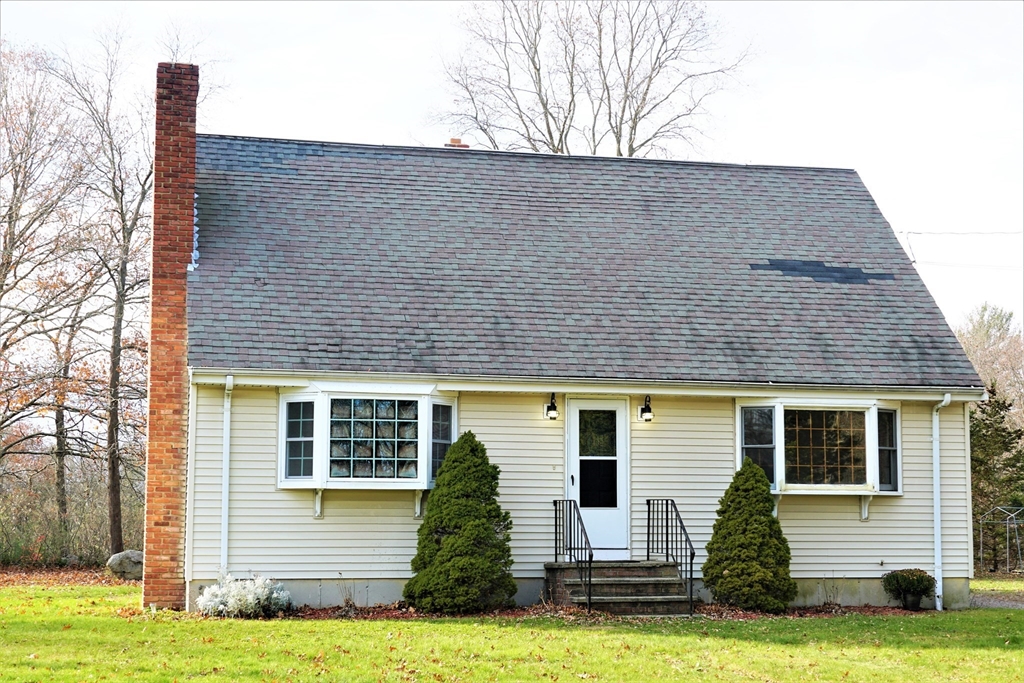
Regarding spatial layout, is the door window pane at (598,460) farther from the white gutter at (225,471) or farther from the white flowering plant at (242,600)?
the white gutter at (225,471)

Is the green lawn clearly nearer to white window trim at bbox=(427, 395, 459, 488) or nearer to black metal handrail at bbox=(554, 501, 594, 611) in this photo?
black metal handrail at bbox=(554, 501, 594, 611)

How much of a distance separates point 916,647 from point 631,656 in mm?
3176

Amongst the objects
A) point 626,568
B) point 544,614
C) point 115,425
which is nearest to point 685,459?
point 626,568

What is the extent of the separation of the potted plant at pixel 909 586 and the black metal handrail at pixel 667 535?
2674mm

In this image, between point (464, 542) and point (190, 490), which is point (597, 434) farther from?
point (190, 490)

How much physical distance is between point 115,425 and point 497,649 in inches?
577

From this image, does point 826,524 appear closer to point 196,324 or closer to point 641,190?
point 641,190

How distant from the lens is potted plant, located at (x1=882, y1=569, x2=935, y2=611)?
48.4 ft

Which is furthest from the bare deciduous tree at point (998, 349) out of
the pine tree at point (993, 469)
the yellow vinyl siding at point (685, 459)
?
the yellow vinyl siding at point (685, 459)

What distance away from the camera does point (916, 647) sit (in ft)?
37.8

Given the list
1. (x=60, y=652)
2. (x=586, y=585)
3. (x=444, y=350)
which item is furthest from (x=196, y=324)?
(x=586, y=585)

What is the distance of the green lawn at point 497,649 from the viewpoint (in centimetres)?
955

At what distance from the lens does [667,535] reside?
47.9 ft

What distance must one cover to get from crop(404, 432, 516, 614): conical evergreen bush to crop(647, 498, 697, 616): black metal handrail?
7.06 feet
